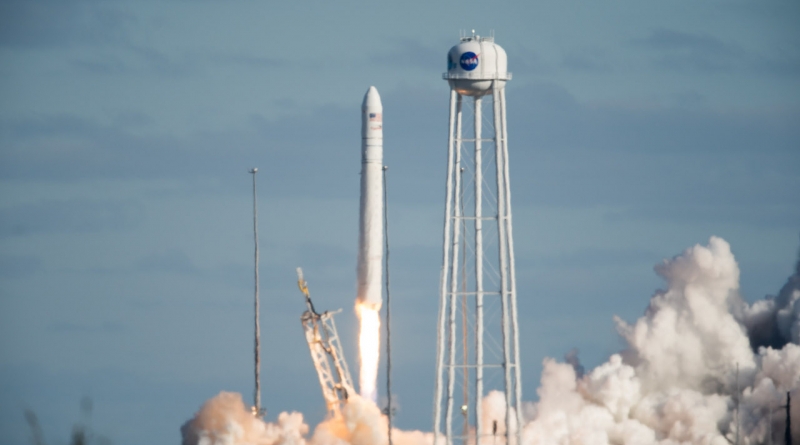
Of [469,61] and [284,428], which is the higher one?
[469,61]

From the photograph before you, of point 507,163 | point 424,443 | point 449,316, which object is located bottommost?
point 424,443

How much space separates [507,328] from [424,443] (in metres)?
5.87

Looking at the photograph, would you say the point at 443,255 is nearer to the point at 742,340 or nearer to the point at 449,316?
the point at 449,316

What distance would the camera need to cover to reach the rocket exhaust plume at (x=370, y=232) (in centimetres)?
6391

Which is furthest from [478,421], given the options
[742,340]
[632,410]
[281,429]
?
[742,340]

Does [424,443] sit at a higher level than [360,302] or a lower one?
lower

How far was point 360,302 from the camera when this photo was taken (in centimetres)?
6494

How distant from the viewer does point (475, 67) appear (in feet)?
202

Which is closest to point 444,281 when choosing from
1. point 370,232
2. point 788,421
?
point 370,232

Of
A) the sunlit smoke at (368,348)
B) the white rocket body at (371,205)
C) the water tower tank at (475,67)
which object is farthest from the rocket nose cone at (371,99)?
the sunlit smoke at (368,348)

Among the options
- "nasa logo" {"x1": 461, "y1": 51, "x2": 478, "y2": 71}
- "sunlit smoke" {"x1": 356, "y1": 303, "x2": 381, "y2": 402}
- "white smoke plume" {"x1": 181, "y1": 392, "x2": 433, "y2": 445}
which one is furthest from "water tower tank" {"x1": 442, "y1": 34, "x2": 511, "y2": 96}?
"white smoke plume" {"x1": 181, "y1": 392, "x2": 433, "y2": 445}

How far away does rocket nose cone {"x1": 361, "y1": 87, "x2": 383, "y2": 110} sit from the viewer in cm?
6375

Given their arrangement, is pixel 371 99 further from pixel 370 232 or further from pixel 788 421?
pixel 788 421

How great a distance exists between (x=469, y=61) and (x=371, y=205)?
22.4ft
